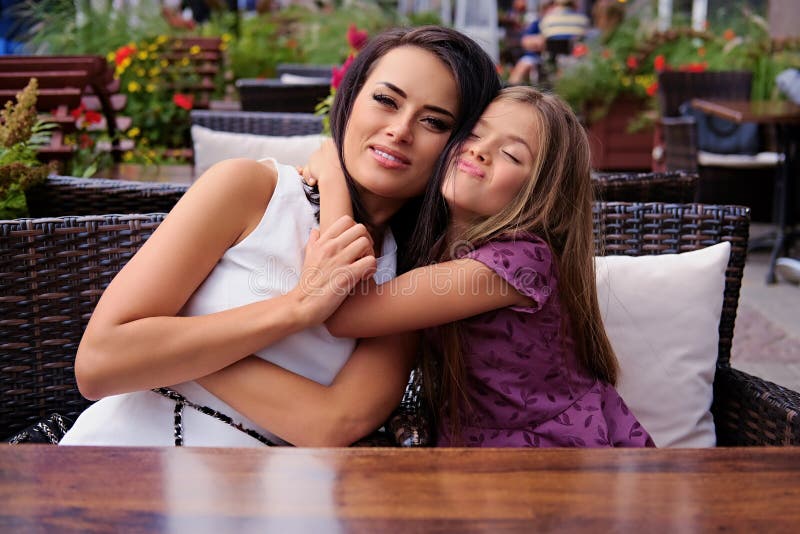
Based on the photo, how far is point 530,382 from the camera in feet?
5.62

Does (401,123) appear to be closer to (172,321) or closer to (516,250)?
(516,250)

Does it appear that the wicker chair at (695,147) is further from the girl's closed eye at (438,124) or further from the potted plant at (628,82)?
the girl's closed eye at (438,124)

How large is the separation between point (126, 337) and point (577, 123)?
3.26 feet

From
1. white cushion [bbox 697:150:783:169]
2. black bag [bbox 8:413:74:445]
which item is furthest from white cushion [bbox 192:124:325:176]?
white cushion [bbox 697:150:783:169]

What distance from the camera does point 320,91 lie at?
4.94 meters

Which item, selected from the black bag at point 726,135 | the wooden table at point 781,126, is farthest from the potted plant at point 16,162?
the black bag at point 726,135

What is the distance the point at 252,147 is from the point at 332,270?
177cm

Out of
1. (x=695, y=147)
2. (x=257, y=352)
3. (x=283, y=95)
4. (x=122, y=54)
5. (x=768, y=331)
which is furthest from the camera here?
(x=695, y=147)

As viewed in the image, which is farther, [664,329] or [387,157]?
[664,329]

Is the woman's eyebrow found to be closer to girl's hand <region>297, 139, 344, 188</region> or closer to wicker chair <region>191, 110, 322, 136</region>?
girl's hand <region>297, 139, 344, 188</region>

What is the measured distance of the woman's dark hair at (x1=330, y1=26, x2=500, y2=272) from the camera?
5.65 ft

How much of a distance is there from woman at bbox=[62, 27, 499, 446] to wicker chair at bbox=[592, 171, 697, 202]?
29.6 inches

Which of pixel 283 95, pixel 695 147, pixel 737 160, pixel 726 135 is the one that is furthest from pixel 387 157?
pixel 737 160

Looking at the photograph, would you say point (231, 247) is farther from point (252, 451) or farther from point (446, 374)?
point (252, 451)
